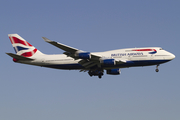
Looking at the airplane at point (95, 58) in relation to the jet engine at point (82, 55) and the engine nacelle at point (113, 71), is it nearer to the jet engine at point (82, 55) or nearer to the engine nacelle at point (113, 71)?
the jet engine at point (82, 55)

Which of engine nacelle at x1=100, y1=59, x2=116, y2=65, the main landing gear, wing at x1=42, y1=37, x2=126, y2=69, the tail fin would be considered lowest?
the main landing gear

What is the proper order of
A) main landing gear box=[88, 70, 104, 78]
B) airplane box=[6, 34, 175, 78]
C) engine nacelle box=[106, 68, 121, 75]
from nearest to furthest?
airplane box=[6, 34, 175, 78], main landing gear box=[88, 70, 104, 78], engine nacelle box=[106, 68, 121, 75]

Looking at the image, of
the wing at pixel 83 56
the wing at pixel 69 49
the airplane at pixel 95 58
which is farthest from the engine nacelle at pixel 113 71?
the wing at pixel 69 49

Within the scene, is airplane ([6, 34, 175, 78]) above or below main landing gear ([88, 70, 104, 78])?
above

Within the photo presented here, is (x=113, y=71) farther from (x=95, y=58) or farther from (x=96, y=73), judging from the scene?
(x=95, y=58)

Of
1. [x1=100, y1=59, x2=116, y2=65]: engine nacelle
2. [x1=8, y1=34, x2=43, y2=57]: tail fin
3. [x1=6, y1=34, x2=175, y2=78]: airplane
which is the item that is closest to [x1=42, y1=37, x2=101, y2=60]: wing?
[x1=6, y1=34, x2=175, y2=78]: airplane

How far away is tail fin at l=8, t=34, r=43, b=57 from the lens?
59062 millimetres

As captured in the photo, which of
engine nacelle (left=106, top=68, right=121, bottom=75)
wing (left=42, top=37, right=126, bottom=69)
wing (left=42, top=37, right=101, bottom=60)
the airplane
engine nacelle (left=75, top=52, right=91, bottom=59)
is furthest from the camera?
engine nacelle (left=106, top=68, right=121, bottom=75)

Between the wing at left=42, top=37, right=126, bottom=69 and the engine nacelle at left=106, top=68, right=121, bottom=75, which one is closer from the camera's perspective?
the wing at left=42, top=37, right=126, bottom=69

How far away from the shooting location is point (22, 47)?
59844mm

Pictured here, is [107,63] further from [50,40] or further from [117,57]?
[50,40]

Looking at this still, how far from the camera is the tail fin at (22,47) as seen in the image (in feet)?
194

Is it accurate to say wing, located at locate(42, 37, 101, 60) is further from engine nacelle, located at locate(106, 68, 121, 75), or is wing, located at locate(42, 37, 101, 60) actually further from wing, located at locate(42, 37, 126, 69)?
engine nacelle, located at locate(106, 68, 121, 75)

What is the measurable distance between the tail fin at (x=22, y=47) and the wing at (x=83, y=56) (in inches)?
423
